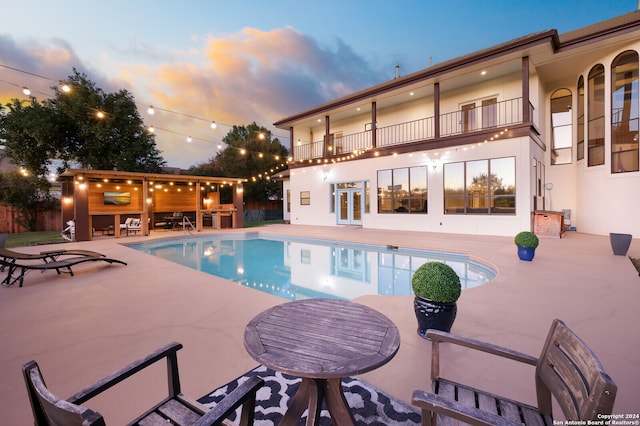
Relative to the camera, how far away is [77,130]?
14.5 metres

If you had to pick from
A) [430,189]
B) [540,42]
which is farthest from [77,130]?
[540,42]

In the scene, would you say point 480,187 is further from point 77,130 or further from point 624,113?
point 77,130

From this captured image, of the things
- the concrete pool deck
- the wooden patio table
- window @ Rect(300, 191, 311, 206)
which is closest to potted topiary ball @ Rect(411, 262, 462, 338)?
the concrete pool deck

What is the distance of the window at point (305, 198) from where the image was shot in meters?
15.5

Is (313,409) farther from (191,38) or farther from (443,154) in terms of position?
(191,38)

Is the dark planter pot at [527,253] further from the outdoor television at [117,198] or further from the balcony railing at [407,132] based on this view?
the outdoor television at [117,198]

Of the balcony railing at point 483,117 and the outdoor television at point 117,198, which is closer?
the balcony railing at point 483,117

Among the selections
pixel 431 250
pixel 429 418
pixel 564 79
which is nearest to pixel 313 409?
pixel 429 418

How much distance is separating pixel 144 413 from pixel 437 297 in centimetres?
226

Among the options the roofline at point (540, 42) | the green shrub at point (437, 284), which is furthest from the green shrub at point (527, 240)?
the roofline at point (540, 42)

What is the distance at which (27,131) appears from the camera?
13.3m

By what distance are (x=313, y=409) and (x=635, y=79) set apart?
1291 centimetres

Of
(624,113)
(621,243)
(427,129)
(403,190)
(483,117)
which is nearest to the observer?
(621,243)

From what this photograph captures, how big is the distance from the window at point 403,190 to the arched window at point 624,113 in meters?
5.70
